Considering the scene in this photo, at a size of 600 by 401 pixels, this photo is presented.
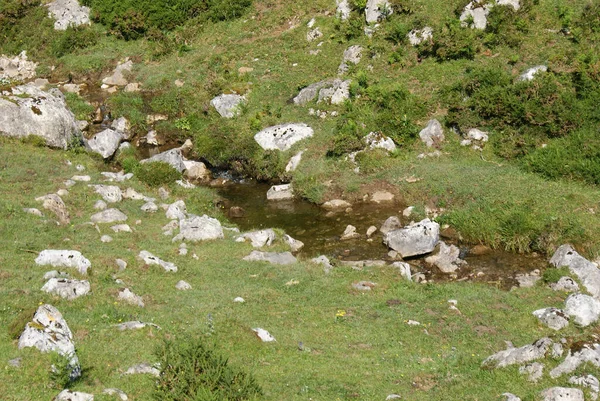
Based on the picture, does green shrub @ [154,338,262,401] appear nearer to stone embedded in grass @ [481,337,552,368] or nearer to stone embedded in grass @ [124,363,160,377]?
stone embedded in grass @ [124,363,160,377]

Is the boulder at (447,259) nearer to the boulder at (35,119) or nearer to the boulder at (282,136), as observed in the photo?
the boulder at (282,136)

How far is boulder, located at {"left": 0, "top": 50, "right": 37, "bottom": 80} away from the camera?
177ft

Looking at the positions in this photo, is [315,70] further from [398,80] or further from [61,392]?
[61,392]

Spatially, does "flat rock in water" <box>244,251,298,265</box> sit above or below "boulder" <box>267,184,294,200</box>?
above

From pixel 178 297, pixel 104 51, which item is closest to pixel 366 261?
pixel 178 297

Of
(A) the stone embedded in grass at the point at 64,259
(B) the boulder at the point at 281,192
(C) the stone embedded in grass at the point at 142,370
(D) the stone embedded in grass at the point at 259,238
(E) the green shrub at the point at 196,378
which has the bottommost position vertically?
(B) the boulder at the point at 281,192

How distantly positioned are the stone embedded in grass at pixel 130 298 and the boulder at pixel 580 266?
15217 mm

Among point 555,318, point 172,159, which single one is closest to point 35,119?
point 172,159

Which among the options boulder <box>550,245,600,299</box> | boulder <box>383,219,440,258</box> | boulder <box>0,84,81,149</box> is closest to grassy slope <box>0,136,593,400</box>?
boulder <box>550,245,600,299</box>

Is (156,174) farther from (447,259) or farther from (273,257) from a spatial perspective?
(447,259)

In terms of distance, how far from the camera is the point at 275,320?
20000 millimetres

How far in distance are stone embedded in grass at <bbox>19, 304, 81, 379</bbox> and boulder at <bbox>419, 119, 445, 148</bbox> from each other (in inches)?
993

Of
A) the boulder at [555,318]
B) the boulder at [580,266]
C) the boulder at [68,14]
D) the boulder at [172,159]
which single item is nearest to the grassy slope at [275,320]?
the boulder at [555,318]

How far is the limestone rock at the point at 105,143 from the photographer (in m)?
38.9
